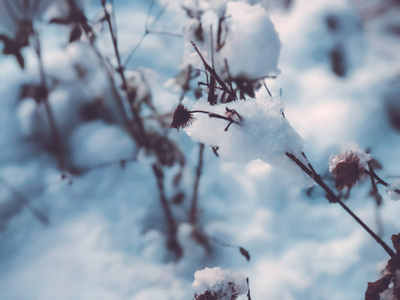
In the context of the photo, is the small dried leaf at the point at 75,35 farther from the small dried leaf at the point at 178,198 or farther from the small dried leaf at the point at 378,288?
the small dried leaf at the point at 378,288

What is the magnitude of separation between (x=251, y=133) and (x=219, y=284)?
24 centimetres

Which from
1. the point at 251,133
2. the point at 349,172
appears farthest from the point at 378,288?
the point at 251,133

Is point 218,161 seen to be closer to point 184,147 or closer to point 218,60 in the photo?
point 184,147

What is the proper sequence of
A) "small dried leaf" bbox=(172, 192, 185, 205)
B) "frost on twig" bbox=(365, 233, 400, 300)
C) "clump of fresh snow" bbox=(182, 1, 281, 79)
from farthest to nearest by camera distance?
"small dried leaf" bbox=(172, 192, 185, 205) → "clump of fresh snow" bbox=(182, 1, 281, 79) → "frost on twig" bbox=(365, 233, 400, 300)

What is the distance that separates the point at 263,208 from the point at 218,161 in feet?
0.88

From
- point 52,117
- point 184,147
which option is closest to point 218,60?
point 184,147

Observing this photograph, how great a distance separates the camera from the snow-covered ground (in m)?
0.92

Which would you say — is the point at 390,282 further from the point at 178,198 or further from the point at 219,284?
the point at 178,198

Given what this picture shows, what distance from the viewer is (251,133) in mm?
398

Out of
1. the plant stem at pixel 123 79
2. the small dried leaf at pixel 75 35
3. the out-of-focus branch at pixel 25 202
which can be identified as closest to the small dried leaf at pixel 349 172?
the plant stem at pixel 123 79

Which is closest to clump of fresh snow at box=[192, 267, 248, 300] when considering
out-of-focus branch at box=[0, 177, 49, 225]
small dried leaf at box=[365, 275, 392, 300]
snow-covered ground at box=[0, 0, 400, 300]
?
small dried leaf at box=[365, 275, 392, 300]

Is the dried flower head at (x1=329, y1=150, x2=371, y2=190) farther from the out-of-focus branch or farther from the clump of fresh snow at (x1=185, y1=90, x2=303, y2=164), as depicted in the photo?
the out-of-focus branch

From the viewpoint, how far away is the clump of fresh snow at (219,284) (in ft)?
1.43

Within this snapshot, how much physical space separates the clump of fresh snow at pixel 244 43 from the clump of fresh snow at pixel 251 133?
294 mm
